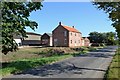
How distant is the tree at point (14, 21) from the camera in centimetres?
2070

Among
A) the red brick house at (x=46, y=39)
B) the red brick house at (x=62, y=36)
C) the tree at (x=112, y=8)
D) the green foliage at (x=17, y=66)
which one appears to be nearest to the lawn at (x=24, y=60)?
the green foliage at (x=17, y=66)

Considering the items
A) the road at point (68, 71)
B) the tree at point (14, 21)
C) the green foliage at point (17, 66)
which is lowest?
the road at point (68, 71)

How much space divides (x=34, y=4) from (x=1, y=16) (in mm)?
3626

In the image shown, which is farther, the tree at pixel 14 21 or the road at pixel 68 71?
the tree at pixel 14 21

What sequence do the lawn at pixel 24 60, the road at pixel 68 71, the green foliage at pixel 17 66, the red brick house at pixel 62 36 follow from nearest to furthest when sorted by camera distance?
the road at pixel 68 71 < the green foliage at pixel 17 66 < the lawn at pixel 24 60 < the red brick house at pixel 62 36

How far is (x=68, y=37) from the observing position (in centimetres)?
9744

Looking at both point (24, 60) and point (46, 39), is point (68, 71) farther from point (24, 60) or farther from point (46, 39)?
point (46, 39)

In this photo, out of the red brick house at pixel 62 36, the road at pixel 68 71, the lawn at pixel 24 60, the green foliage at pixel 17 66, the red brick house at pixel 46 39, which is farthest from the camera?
the red brick house at pixel 46 39

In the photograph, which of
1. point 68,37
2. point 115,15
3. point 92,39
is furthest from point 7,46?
point 92,39

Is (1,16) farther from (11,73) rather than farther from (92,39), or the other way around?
(92,39)

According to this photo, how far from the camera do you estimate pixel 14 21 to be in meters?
22.1

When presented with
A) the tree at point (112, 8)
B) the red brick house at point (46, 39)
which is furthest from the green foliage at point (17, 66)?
the red brick house at point (46, 39)

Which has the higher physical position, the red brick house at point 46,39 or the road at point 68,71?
the red brick house at point 46,39

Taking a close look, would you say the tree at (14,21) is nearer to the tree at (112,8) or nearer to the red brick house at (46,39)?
the tree at (112,8)
